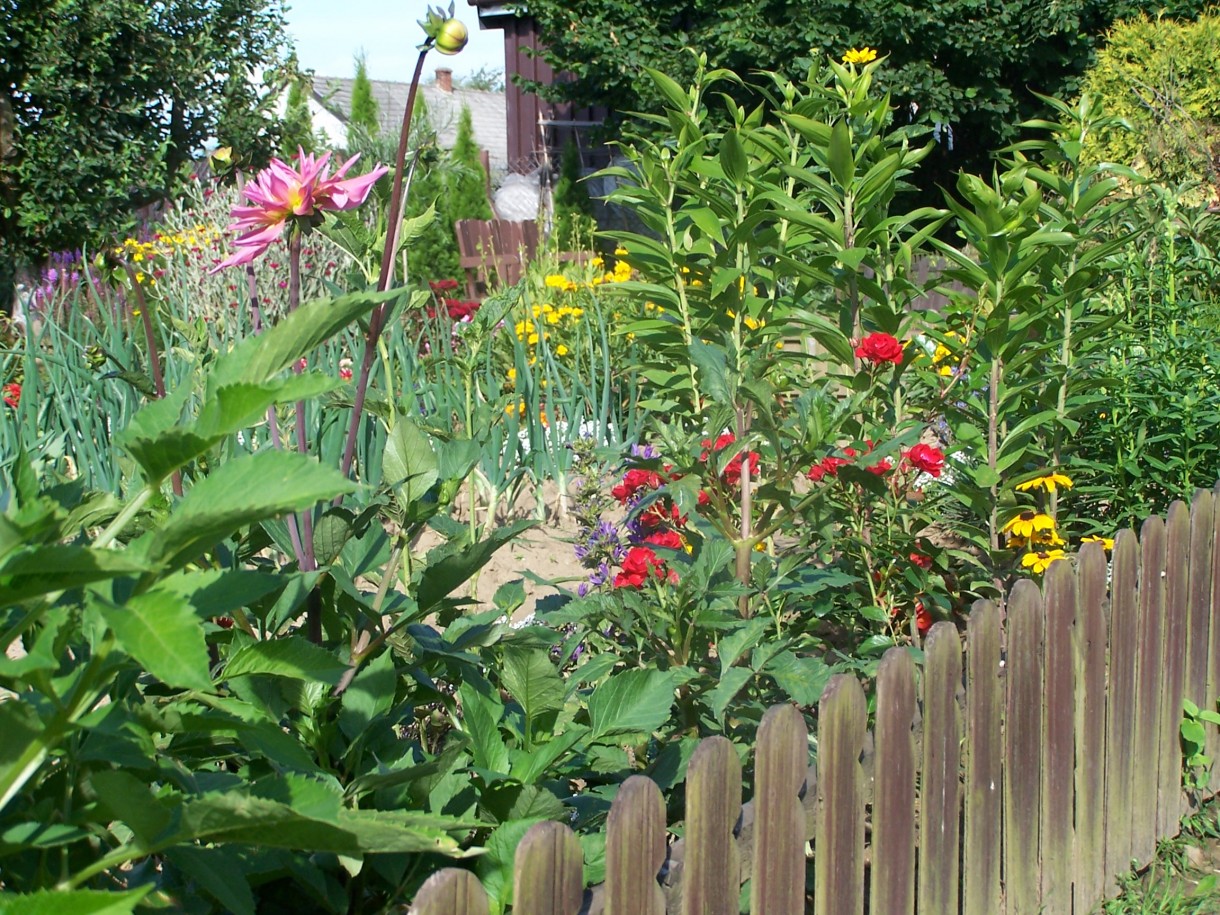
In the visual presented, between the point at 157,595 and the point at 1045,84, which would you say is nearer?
the point at 157,595

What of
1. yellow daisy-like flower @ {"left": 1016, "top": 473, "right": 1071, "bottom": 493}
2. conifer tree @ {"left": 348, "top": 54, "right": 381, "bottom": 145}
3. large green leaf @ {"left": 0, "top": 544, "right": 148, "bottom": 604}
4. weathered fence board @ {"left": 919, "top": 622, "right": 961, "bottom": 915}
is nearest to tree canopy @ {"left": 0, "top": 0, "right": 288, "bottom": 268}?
yellow daisy-like flower @ {"left": 1016, "top": 473, "right": 1071, "bottom": 493}

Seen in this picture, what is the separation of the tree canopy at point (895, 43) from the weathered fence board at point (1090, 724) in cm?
1206

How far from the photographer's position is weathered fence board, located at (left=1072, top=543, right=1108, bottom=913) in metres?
2.07

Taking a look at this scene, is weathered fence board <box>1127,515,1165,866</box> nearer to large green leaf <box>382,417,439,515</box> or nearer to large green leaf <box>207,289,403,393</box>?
large green leaf <box>382,417,439,515</box>

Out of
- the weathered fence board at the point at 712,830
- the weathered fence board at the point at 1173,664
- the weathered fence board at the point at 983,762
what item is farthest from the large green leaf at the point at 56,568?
the weathered fence board at the point at 1173,664

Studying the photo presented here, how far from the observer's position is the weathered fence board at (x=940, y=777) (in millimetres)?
1655

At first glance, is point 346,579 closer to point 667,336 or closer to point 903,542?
point 903,542

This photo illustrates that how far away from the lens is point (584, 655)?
2438 mm

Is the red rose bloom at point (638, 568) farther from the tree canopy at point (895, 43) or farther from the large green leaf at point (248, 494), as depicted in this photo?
the tree canopy at point (895, 43)

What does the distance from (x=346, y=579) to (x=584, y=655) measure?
1.25 m

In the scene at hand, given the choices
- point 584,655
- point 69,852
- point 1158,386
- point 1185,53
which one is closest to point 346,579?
point 69,852

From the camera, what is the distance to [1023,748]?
1.94m

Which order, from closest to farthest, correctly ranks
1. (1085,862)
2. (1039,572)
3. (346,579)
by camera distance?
(346,579), (1085,862), (1039,572)

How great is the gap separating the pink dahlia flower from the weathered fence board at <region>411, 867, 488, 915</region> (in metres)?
0.76
